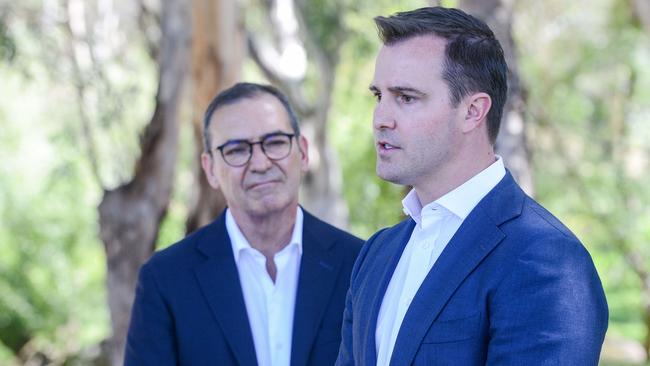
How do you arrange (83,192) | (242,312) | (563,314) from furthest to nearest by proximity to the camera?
(83,192), (242,312), (563,314)

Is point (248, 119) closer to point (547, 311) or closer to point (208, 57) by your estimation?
point (547, 311)

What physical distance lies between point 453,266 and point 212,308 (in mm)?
1429

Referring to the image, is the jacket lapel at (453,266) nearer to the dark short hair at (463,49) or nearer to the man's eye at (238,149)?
the dark short hair at (463,49)

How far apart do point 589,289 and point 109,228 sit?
5.42 metres

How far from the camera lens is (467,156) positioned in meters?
2.29

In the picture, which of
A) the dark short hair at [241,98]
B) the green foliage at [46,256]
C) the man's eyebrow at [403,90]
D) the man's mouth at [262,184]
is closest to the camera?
the man's eyebrow at [403,90]

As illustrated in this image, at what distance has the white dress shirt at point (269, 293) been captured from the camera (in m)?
3.46

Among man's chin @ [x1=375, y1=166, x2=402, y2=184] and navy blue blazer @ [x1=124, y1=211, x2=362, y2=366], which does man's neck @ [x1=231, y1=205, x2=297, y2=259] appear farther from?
man's chin @ [x1=375, y1=166, x2=402, y2=184]

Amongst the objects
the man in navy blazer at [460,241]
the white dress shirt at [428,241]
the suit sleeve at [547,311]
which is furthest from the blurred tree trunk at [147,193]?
the suit sleeve at [547,311]

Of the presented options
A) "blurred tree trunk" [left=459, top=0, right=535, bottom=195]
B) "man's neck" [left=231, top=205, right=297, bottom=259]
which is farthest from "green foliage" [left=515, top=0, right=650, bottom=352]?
"man's neck" [left=231, top=205, right=297, bottom=259]

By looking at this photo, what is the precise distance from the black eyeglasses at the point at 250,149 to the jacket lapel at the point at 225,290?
0.24m

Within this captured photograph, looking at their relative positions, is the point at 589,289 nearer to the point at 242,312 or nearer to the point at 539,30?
the point at 242,312

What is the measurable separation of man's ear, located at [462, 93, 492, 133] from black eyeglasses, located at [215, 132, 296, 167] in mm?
1378

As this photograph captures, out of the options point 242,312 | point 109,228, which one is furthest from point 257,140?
point 109,228
